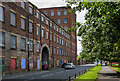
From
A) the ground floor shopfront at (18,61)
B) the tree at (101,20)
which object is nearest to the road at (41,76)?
the ground floor shopfront at (18,61)

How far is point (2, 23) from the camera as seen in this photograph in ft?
75.1

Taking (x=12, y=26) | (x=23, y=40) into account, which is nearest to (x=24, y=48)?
(x=23, y=40)

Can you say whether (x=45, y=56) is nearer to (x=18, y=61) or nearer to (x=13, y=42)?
(x=18, y=61)

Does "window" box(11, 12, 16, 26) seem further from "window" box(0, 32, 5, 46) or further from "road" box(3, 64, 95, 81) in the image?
"road" box(3, 64, 95, 81)

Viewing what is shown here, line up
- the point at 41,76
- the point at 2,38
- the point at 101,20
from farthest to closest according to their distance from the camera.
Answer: the point at 2,38 < the point at 41,76 < the point at 101,20

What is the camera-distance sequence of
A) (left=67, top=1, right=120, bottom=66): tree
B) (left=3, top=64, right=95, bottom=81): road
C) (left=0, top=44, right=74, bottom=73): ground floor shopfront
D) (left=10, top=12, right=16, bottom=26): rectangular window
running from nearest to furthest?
(left=67, top=1, right=120, bottom=66): tree → (left=3, top=64, right=95, bottom=81): road → (left=0, top=44, right=74, bottom=73): ground floor shopfront → (left=10, top=12, right=16, bottom=26): rectangular window

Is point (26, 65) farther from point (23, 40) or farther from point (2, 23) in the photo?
point (2, 23)

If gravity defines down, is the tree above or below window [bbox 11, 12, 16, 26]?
below

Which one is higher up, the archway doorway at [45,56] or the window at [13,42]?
the window at [13,42]

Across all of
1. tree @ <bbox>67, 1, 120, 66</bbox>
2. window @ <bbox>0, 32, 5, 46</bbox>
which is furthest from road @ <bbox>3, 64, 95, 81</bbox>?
tree @ <bbox>67, 1, 120, 66</bbox>

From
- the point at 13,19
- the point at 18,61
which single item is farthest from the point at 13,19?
the point at 18,61

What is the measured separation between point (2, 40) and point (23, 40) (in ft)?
20.9

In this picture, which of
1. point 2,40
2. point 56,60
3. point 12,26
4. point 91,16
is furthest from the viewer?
point 56,60

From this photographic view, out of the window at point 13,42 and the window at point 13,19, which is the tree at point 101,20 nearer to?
the window at point 13,42
